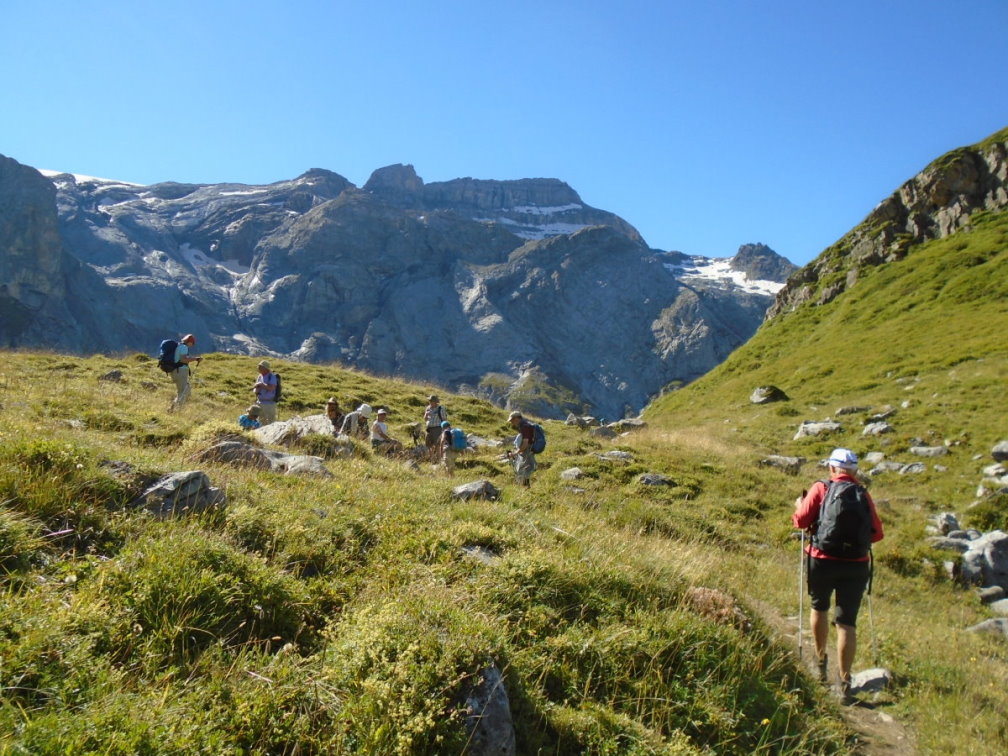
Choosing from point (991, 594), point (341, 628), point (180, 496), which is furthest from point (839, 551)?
point (180, 496)

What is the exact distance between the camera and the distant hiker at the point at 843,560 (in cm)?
726

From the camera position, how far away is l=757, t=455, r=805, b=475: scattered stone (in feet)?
66.8

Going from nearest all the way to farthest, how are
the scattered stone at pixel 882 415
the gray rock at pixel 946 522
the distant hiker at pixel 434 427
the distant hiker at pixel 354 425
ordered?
the gray rock at pixel 946 522
the distant hiker at pixel 354 425
the distant hiker at pixel 434 427
the scattered stone at pixel 882 415

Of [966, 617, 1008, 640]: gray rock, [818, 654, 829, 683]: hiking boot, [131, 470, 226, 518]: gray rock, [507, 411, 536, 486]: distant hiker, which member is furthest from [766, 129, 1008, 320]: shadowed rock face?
[131, 470, 226, 518]: gray rock

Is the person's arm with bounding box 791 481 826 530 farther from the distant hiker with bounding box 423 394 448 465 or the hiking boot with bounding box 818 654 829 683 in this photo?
the distant hiker with bounding box 423 394 448 465

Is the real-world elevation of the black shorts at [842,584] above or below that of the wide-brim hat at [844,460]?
below

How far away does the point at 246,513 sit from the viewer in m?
6.66

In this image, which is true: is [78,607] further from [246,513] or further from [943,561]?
[943,561]

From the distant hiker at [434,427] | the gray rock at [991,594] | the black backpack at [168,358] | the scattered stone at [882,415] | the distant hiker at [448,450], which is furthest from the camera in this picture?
the scattered stone at [882,415]

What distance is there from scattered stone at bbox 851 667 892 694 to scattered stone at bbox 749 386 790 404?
1009 inches

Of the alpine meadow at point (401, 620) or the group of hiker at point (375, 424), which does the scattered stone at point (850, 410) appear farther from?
the group of hiker at point (375, 424)

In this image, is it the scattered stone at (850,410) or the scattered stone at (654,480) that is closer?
the scattered stone at (654,480)

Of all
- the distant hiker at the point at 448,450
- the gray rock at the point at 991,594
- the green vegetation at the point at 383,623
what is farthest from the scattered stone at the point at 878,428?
the distant hiker at the point at 448,450

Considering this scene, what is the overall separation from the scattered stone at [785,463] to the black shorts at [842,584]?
44.9ft
